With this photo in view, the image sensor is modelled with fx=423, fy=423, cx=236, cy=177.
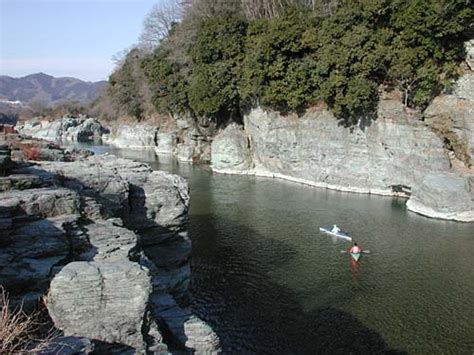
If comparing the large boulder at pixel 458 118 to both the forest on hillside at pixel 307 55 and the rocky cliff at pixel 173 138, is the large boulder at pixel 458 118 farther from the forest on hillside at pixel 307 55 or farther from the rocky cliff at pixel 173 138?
the rocky cliff at pixel 173 138

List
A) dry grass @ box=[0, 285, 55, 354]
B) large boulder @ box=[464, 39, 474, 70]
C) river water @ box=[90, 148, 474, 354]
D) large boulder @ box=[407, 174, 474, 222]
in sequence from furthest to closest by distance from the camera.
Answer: large boulder @ box=[464, 39, 474, 70] < large boulder @ box=[407, 174, 474, 222] < river water @ box=[90, 148, 474, 354] < dry grass @ box=[0, 285, 55, 354]

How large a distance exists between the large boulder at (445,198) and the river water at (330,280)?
1068 millimetres

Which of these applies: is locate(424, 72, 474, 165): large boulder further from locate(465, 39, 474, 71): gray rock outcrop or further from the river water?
the river water

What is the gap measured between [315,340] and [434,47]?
27.8 meters

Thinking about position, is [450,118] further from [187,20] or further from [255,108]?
[187,20]

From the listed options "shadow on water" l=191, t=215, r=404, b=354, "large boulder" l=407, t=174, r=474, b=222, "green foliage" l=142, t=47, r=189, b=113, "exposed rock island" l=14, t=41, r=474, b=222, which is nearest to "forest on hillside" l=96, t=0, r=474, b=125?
"green foliage" l=142, t=47, r=189, b=113

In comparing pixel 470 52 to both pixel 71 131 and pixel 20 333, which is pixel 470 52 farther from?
pixel 71 131

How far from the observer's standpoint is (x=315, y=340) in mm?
16094

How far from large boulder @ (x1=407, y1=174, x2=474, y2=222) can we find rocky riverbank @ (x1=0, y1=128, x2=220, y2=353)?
2157cm

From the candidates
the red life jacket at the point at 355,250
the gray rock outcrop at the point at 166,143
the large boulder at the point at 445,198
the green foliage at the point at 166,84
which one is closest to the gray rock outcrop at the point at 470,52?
the large boulder at the point at 445,198

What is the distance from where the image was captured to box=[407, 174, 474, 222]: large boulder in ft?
104

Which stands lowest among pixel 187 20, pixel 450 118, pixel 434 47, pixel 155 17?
pixel 450 118

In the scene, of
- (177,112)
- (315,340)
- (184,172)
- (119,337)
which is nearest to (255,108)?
(184,172)

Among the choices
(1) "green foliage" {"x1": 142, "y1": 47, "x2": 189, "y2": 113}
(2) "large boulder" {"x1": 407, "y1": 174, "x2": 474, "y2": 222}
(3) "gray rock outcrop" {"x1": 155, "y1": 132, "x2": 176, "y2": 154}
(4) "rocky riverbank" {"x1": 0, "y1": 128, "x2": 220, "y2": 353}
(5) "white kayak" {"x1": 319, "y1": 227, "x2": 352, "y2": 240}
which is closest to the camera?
(4) "rocky riverbank" {"x1": 0, "y1": 128, "x2": 220, "y2": 353}
